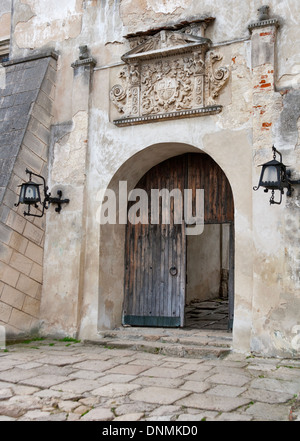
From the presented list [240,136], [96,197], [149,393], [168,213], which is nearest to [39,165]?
[96,197]

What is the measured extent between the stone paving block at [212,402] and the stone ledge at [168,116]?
3.53 m

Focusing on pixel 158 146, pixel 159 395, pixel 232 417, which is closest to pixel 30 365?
pixel 159 395

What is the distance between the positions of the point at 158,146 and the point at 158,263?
67.2 inches

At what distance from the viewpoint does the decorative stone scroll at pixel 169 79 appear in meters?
6.19

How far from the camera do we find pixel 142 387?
4309mm

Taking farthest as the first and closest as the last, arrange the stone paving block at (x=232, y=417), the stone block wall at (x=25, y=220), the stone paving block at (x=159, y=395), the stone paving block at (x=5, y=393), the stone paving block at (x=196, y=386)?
the stone block wall at (x=25, y=220)
the stone paving block at (x=196, y=386)
the stone paving block at (x=5, y=393)
the stone paving block at (x=159, y=395)
the stone paving block at (x=232, y=417)

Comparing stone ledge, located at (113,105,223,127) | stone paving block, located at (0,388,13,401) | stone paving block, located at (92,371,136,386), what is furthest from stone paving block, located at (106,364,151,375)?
stone ledge, located at (113,105,223,127)

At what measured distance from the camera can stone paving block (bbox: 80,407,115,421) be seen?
11.6ft

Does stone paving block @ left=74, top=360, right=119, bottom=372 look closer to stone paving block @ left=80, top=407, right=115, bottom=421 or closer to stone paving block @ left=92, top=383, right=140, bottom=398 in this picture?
stone paving block @ left=92, top=383, right=140, bottom=398

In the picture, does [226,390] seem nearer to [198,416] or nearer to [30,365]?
[198,416]

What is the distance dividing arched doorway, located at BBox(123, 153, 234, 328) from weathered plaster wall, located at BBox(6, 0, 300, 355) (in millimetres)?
205

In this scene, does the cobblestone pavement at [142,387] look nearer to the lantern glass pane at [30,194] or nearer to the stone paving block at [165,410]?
the stone paving block at [165,410]

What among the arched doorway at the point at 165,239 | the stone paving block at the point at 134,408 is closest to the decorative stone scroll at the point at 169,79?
the arched doorway at the point at 165,239
